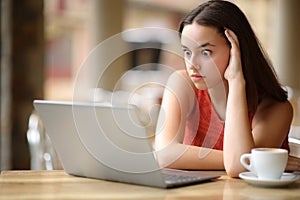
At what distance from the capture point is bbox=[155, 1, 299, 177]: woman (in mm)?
1778

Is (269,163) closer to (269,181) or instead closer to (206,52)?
(269,181)

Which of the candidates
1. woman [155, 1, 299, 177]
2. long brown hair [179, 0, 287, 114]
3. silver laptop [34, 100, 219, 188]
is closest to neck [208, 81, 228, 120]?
woman [155, 1, 299, 177]

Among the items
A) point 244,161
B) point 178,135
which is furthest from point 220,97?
point 244,161

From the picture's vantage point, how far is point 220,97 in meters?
2.02

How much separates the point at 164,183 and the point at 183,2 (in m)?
10.4

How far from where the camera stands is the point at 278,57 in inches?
338

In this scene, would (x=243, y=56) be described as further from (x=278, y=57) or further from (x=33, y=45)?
(x=278, y=57)

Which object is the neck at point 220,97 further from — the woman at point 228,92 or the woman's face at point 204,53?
the woman's face at point 204,53

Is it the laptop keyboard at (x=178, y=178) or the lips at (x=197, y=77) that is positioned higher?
the lips at (x=197, y=77)

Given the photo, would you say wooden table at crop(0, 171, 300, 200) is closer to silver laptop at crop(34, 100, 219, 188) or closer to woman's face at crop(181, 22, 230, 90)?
silver laptop at crop(34, 100, 219, 188)

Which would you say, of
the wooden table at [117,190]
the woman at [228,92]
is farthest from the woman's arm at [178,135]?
the wooden table at [117,190]

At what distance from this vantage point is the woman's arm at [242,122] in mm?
1747

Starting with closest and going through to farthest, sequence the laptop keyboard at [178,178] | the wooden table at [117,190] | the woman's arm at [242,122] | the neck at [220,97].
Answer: the wooden table at [117,190], the laptop keyboard at [178,178], the woman's arm at [242,122], the neck at [220,97]

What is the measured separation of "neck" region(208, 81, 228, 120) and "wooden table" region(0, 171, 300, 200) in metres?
0.39
